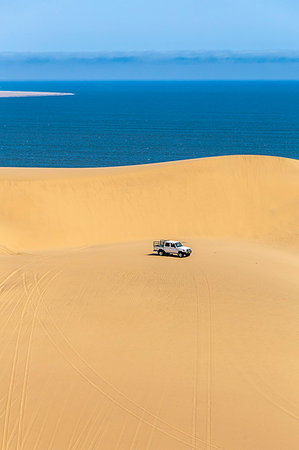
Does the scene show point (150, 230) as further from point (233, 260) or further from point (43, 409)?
point (43, 409)

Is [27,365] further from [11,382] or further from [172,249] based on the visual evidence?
[172,249]

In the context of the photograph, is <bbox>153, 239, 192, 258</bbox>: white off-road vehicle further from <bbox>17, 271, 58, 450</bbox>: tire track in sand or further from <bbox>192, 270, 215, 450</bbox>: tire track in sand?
<bbox>17, 271, 58, 450</bbox>: tire track in sand

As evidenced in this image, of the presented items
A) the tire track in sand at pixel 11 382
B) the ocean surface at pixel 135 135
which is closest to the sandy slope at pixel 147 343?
the tire track in sand at pixel 11 382

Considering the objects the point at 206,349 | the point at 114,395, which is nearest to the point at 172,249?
the point at 206,349

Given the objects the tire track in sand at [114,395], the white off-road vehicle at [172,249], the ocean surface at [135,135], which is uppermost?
the ocean surface at [135,135]

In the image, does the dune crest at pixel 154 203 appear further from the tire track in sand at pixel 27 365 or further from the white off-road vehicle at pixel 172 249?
the tire track in sand at pixel 27 365

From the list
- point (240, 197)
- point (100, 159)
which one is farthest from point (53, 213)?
point (100, 159)
